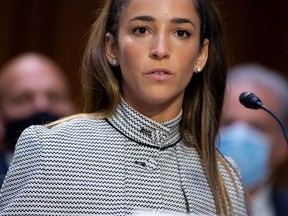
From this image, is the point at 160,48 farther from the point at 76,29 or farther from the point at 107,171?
the point at 76,29

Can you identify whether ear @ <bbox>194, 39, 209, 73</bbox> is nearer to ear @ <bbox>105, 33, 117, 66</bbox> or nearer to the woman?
the woman

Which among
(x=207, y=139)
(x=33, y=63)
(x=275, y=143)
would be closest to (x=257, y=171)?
(x=275, y=143)

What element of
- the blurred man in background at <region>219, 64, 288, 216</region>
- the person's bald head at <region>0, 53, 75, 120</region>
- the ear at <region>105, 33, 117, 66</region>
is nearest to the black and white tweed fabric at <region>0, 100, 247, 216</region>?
the ear at <region>105, 33, 117, 66</region>

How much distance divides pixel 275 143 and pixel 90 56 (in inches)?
75.4

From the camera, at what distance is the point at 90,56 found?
3.68 metres

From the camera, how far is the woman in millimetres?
3367

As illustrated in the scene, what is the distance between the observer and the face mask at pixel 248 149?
211 inches

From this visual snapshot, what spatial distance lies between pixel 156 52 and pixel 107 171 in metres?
0.38

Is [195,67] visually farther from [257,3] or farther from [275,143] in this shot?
[257,3]

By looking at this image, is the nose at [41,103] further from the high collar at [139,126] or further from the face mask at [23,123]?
the high collar at [139,126]

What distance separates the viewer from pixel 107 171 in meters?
3.42

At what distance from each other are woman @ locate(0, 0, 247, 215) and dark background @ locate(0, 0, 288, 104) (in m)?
2.66

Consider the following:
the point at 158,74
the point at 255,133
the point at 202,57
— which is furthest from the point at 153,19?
the point at 255,133

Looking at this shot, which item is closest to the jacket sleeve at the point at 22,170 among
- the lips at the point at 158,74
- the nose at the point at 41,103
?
the lips at the point at 158,74
